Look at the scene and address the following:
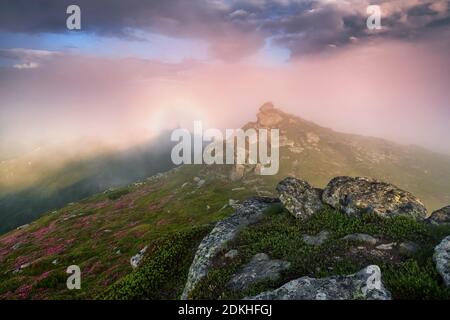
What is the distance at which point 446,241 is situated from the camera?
19188 millimetres

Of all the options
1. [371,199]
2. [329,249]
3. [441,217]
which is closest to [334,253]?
[329,249]

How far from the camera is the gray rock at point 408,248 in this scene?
2042 centimetres

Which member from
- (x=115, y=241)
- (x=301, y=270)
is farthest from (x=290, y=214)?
(x=115, y=241)

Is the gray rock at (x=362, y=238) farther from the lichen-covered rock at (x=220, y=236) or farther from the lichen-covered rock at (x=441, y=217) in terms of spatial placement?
the lichen-covered rock at (x=220, y=236)

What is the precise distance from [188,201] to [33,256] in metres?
50.3

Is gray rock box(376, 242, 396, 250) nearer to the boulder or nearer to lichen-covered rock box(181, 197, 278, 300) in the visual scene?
the boulder

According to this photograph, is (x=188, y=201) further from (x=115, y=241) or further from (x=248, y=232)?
(x=248, y=232)

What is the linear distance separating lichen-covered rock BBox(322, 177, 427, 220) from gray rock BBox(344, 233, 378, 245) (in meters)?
3.87

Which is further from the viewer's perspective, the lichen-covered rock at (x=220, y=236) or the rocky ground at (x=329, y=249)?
the lichen-covered rock at (x=220, y=236)

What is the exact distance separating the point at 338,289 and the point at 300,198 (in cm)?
1350

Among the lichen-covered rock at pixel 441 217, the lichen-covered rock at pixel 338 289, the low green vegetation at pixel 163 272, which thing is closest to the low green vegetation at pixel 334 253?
the lichen-covered rock at pixel 338 289

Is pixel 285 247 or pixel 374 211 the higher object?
pixel 374 211

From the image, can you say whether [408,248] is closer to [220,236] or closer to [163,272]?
[220,236]

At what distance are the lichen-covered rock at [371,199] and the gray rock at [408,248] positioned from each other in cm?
448
